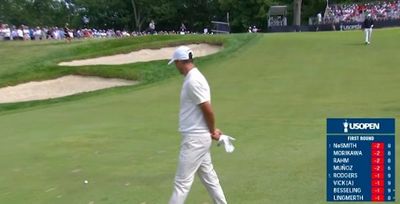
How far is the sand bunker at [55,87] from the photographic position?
2600 cm

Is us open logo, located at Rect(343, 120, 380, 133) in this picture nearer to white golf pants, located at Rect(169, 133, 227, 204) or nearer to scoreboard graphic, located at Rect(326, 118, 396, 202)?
scoreboard graphic, located at Rect(326, 118, 396, 202)

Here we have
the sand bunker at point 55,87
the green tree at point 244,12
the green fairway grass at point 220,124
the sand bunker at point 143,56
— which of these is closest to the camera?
the green fairway grass at point 220,124

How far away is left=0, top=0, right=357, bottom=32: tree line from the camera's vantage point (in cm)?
8175

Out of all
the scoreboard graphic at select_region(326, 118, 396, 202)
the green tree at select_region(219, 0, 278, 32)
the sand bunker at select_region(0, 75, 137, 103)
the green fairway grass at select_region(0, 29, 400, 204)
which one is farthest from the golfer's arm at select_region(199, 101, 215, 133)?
the green tree at select_region(219, 0, 278, 32)

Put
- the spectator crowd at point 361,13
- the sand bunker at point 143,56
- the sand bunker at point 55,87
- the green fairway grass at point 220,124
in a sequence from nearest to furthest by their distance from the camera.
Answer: the green fairway grass at point 220,124, the sand bunker at point 55,87, the sand bunker at point 143,56, the spectator crowd at point 361,13

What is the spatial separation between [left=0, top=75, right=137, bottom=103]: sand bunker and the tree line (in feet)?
176

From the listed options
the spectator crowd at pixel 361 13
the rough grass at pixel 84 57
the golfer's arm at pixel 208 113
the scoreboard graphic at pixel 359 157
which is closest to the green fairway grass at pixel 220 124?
the rough grass at pixel 84 57

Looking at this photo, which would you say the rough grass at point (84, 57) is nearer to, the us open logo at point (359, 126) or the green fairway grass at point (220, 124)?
the green fairway grass at point (220, 124)

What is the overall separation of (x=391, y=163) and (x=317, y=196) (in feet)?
6.45

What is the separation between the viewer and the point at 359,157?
16.8 feet

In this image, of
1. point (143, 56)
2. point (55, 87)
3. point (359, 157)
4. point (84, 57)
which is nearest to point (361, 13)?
point (143, 56)

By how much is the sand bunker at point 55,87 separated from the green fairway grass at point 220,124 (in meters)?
0.72

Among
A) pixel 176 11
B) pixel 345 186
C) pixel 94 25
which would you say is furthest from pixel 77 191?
pixel 94 25

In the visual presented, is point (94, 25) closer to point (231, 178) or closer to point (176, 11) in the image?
point (176, 11)
